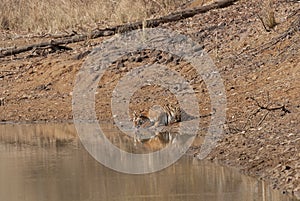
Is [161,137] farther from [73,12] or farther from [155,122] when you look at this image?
[73,12]

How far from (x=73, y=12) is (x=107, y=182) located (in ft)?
35.4

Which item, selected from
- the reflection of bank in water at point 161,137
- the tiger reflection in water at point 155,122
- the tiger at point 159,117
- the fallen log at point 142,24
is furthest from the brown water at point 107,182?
the fallen log at point 142,24

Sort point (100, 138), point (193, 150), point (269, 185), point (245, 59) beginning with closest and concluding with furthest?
point (269, 185) < point (193, 150) < point (100, 138) < point (245, 59)

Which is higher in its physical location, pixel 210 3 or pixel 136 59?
pixel 210 3

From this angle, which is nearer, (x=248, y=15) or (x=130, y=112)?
(x=130, y=112)

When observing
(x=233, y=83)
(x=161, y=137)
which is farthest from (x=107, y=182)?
(x=233, y=83)

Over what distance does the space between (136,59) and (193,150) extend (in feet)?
16.8

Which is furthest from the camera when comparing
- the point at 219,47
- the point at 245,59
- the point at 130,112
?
the point at 219,47

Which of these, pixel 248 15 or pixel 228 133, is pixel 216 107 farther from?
pixel 248 15

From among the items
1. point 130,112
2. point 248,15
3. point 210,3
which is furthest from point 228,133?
point 210,3

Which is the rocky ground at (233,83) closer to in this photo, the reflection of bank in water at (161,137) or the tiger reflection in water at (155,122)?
the reflection of bank in water at (161,137)

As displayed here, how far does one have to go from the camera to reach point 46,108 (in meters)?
13.7

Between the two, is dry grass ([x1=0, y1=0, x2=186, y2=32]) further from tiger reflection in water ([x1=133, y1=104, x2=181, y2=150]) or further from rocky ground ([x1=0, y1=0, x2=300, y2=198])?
tiger reflection in water ([x1=133, y1=104, x2=181, y2=150])

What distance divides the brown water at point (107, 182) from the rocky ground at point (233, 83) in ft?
0.78
